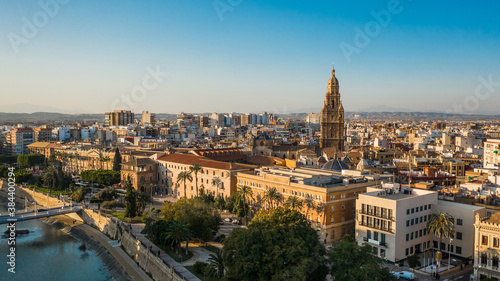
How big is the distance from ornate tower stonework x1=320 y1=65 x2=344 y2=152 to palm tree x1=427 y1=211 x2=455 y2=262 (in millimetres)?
68554

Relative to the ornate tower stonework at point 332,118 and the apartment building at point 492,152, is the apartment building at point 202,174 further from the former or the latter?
the apartment building at point 492,152

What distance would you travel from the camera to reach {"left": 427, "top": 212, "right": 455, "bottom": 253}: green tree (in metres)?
41.8

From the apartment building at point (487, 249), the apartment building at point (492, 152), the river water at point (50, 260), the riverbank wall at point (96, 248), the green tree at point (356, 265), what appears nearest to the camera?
the green tree at point (356, 265)

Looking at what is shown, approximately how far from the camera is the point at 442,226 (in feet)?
137

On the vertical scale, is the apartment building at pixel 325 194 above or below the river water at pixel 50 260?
above

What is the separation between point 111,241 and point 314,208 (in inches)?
1138

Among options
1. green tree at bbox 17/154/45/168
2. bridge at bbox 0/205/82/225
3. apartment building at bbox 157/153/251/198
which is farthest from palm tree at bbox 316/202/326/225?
green tree at bbox 17/154/45/168

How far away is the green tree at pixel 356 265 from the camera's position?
103ft

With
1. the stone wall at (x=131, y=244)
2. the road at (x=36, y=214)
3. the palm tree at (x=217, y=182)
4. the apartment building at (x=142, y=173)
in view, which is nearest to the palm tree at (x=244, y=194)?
the palm tree at (x=217, y=182)

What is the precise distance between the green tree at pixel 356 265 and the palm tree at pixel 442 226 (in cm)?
1172

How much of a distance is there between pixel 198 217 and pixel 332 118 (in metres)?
71.1

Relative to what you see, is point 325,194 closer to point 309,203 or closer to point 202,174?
point 309,203

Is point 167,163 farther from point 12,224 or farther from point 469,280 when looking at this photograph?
point 469,280

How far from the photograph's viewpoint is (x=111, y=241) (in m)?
58.8
